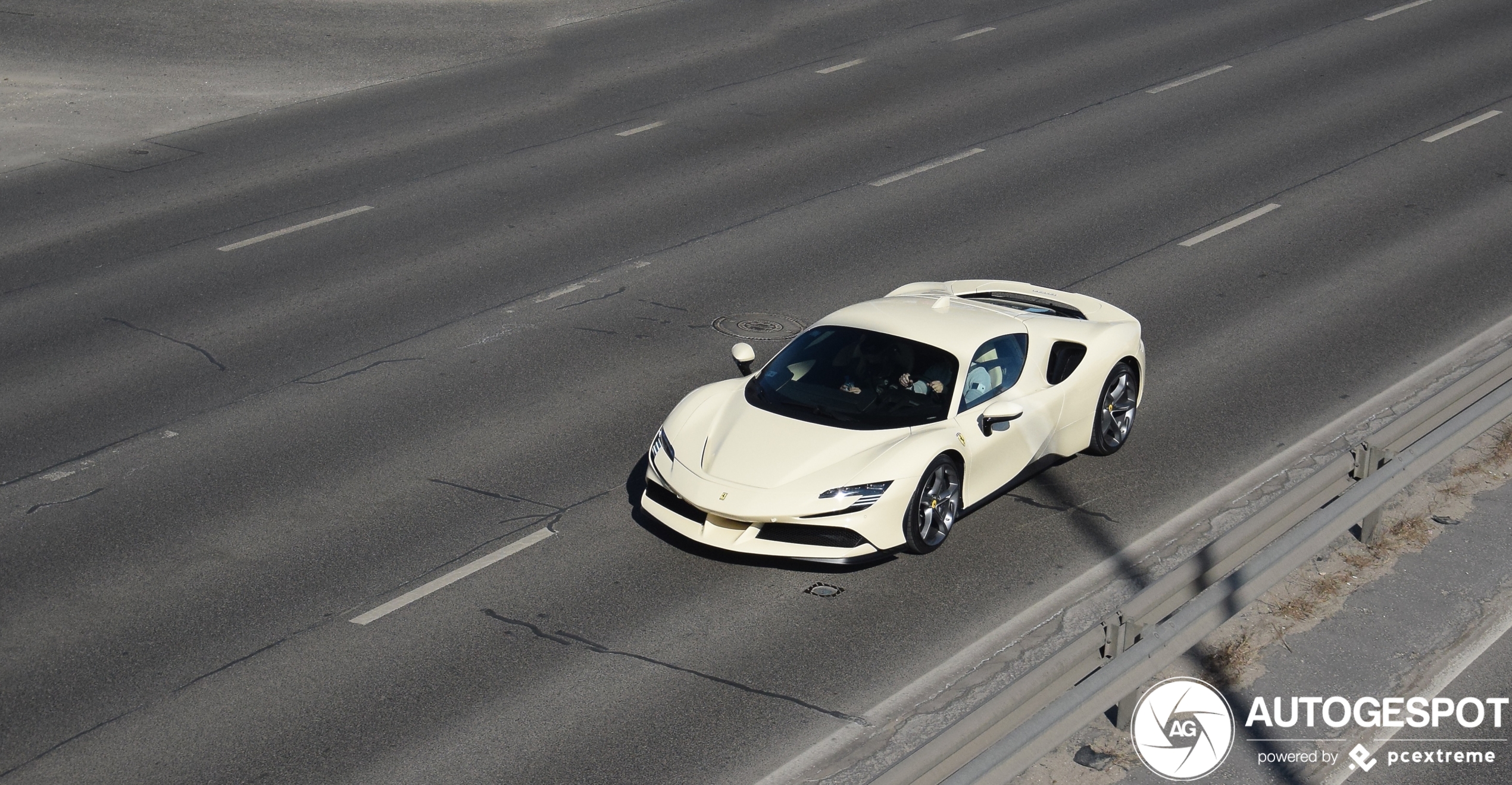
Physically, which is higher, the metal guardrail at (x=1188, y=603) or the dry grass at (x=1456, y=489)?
the metal guardrail at (x=1188, y=603)

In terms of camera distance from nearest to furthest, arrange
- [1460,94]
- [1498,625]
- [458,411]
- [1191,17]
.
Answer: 1. [1498,625]
2. [458,411]
3. [1460,94]
4. [1191,17]

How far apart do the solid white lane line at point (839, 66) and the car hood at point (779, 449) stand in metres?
12.8

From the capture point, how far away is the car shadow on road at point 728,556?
27.8ft

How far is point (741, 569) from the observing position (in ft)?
28.6

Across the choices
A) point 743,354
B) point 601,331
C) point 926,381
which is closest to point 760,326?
point 601,331

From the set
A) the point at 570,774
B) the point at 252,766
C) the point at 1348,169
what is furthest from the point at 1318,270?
the point at 252,766

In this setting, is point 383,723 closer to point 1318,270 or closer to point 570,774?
point 570,774

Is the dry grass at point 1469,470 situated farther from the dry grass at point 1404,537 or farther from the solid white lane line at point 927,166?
the solid white lane line at point 927,166

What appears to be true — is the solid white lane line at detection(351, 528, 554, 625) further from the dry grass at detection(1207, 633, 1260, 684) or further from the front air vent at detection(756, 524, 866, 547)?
the dry grass at detection(1207, 633, 1260, 684)

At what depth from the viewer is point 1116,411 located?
10375 mm

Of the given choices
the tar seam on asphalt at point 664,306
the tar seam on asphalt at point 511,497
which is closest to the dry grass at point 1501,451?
the tar seam on asphalt at point 511,497

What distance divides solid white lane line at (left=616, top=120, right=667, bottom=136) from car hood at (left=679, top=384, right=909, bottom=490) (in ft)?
32.0

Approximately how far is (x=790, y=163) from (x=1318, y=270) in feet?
20.4

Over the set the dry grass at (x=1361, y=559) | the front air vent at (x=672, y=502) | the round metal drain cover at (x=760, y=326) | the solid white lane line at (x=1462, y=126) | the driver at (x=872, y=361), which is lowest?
the solid white lane line at (x=1462, y=126)
